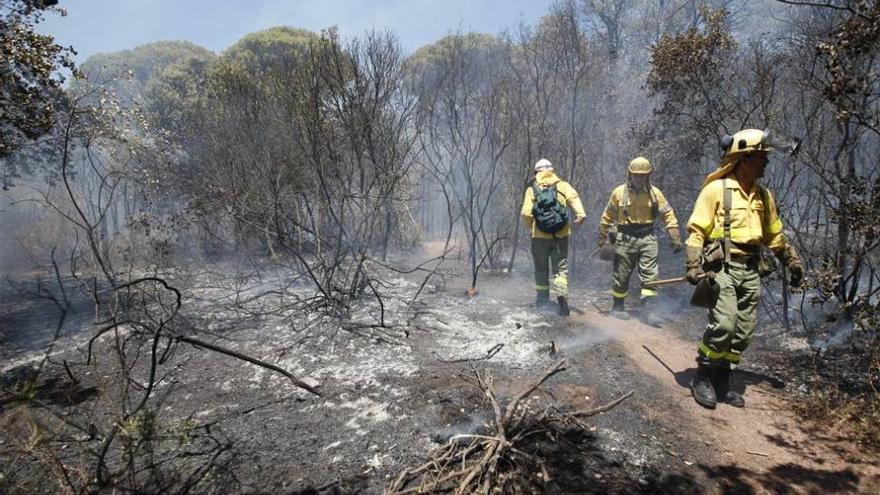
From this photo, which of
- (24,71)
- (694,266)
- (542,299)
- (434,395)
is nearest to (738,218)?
(694,266)

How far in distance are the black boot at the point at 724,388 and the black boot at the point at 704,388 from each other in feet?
0.15

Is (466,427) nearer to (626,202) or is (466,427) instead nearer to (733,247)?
(733,247)

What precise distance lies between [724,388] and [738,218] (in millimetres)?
1305

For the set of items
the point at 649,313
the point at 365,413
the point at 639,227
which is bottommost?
the point at 365,413

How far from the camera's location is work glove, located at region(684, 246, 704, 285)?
3129 millimetres

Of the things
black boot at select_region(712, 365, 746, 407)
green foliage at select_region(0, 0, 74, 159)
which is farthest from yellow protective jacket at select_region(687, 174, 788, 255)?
green foliage at select_region(0, 0, 74, 159)

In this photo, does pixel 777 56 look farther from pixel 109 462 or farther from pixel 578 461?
pixel 109 462

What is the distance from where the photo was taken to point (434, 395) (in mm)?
3312

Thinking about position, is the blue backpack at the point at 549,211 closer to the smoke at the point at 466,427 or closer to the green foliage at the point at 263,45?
the smoke at the point at 466,427

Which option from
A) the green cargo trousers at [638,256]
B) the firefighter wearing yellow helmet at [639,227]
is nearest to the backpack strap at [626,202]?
the firefighter wearing yellow helmet at [639,227]

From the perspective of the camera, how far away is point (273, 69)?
322 inches

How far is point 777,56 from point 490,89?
4.62 m

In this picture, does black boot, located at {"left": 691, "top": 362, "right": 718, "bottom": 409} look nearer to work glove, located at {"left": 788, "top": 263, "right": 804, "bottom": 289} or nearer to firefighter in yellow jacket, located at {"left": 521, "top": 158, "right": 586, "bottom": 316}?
work glove, located at {"left": 788, "top": 263, "right": 804, "bottom": 289}

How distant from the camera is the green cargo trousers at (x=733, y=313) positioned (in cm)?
307
